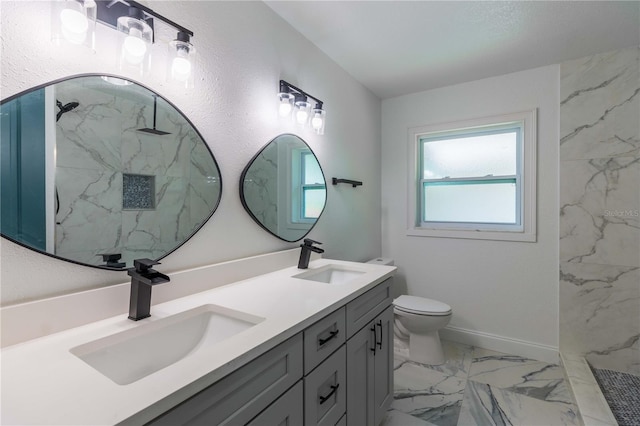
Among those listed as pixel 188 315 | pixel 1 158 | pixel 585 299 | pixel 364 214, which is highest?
pixel 1 158

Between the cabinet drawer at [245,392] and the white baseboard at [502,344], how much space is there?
2277mm

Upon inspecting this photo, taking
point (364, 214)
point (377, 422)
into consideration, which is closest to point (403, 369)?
point (377, 422)

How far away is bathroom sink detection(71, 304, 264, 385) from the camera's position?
0.82 metres

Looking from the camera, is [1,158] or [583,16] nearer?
[1,158]

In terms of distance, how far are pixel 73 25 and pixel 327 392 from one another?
4.70 ft

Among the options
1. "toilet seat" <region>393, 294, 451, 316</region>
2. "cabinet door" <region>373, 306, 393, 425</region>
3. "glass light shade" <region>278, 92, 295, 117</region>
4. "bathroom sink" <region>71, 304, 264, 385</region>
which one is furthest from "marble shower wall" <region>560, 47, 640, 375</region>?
"bathroom sink" <region>71, 304, 264, 385</region>

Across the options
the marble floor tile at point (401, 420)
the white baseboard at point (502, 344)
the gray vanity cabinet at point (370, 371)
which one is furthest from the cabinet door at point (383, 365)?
the white baseboard at point (502, 344)

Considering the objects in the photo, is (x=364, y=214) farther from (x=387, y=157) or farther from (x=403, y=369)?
(x=403, y=369)

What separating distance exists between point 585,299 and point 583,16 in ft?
6.26

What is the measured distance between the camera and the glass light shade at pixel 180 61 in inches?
44.9

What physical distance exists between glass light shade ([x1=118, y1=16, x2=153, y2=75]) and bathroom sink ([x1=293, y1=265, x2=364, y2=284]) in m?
1.20

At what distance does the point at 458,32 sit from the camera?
1.92m

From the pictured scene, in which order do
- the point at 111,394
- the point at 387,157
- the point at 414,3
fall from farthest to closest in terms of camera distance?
the point at 387,157, the point at 414,3, the point at 111,394

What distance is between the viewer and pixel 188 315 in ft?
3.36
